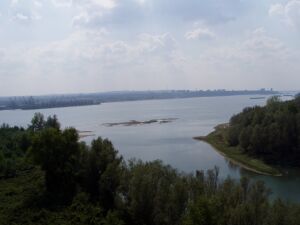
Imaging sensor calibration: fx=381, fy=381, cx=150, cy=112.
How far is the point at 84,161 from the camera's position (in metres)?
24.3

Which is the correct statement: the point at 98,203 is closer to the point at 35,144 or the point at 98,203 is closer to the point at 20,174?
the point at 35,144

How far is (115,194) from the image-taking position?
21250 mm

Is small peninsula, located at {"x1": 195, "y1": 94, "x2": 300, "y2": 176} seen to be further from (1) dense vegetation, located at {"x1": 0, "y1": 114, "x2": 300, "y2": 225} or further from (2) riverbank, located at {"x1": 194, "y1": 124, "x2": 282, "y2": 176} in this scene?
(1) dense vegetation, located at {"x1": 0, "y1": 114, "x2": 300, "y2": 225}

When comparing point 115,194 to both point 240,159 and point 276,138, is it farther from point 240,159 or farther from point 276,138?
point 276,138

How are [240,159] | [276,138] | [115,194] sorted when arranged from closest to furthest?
1. [115,194]
2. [276,138]
3. [240,159]

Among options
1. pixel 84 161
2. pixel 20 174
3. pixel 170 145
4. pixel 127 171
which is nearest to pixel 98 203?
pixel 127 171

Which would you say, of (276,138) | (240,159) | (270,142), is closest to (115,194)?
(240,159)

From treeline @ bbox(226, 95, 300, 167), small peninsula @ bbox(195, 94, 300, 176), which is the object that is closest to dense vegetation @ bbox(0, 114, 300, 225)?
small peninsula @ bbox(195, 94, 300, 176)

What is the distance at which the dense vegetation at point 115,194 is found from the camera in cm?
1489

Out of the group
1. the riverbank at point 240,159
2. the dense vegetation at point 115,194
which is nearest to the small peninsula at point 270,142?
the riverbank at point 240,159

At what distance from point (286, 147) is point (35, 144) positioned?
26630 mm

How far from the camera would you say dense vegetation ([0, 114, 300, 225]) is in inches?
586

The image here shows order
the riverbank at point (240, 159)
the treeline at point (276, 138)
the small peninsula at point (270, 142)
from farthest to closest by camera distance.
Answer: the treeline at point (276, 138) < the small peninsula at point (270, 142) < the riverbank at point (240, 159)

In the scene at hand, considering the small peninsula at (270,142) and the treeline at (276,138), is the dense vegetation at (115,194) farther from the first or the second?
the treeline at (276,138)
